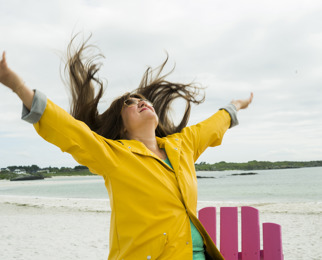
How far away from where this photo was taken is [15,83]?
1706mm

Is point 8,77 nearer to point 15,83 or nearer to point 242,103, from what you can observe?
point 15,83

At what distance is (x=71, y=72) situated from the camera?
2.46m

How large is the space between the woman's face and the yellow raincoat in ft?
0.70

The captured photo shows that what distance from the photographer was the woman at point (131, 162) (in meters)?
1.87

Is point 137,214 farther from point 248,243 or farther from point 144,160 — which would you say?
point 248,243

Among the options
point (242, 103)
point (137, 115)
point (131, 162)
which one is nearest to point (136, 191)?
point (131, 162)

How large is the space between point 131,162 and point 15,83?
77 cm

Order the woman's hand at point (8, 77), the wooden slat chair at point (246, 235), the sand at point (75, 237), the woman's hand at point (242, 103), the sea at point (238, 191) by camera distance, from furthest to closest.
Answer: the sea at point (238, 191) → the sand at point (75, 237) → the woman's hand at point (242, 103) → the wooden slat chair at point (246, 235) → the woman's hand at point (8, 77)

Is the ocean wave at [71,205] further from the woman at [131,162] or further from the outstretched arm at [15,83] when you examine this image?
the outstretched arm at [15,83]

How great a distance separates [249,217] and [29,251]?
549 centimetres

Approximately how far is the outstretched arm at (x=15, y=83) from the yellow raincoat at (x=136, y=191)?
10 cm

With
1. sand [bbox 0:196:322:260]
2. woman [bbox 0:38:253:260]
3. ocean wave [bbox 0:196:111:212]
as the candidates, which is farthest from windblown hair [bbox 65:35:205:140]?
ocean wave [bbox 0:196:111:212]

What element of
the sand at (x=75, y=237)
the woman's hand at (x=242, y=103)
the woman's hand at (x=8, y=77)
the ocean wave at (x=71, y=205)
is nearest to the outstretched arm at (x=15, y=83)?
the woman's hand at (x=8, y=77)

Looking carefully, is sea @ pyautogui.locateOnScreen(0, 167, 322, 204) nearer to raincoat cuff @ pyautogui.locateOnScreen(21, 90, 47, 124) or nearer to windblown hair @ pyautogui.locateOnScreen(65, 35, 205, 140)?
windblown hair @ pyautogui.locateOnScreen(65, 35, 205, 140)
